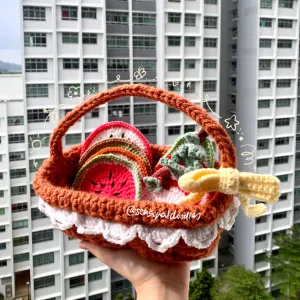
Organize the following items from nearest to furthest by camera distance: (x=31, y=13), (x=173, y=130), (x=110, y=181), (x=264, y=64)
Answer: (x=110, y=181) → (x=31, y=13) → (x=173, y=130) → (x=264, y=64)

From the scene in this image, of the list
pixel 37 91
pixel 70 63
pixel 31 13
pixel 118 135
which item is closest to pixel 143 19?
pixel 70 63

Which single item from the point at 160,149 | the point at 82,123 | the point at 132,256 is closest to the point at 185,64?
the point at 82,123

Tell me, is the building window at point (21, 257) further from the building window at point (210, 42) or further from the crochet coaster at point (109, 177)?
the crochet coaster at point (109, 177)

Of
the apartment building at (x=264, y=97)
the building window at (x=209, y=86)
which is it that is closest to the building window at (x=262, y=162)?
the apartment building at (x=264, y=97)

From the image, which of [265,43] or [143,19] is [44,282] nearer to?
[143,19]

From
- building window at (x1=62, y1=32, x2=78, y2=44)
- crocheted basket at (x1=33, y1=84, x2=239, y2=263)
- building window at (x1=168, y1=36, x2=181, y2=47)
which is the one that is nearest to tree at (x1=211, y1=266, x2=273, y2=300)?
building window at (x1=168, y1=36, x2=181, y2=47)
